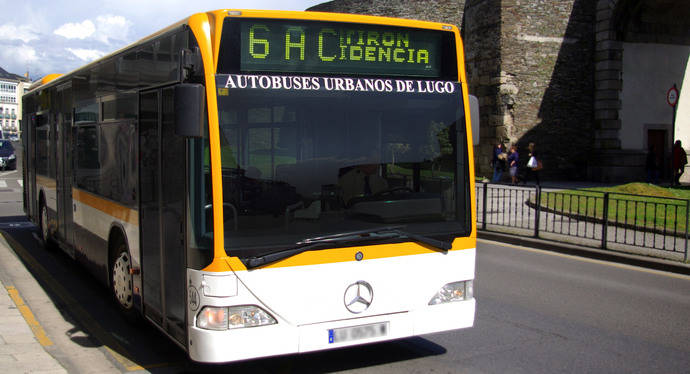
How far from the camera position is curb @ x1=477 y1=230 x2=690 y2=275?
33.1 feet

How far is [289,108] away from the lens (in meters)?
4.84

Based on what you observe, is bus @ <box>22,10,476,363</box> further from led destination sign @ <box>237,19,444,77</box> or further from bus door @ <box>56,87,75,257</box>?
bus door @ <box>56,87,75,257</box>

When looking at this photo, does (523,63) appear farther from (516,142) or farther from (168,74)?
(168,74)

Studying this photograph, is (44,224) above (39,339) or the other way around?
above

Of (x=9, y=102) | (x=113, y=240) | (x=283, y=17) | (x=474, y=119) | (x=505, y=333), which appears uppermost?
(x=9, y=102)

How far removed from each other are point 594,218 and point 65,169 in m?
8.84

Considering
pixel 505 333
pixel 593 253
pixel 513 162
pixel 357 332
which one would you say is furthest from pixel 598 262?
pixel 513 162

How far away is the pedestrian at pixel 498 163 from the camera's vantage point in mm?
27223

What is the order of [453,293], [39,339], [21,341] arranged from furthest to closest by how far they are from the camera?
[39,339]
[21,341]
[453,293]

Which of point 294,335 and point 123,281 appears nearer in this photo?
point 294,335

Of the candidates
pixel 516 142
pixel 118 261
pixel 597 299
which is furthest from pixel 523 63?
pixel 118 261

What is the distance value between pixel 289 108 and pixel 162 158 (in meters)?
1.12

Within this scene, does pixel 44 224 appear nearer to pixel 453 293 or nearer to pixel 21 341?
pixel 21 341

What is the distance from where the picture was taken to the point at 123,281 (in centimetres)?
658
